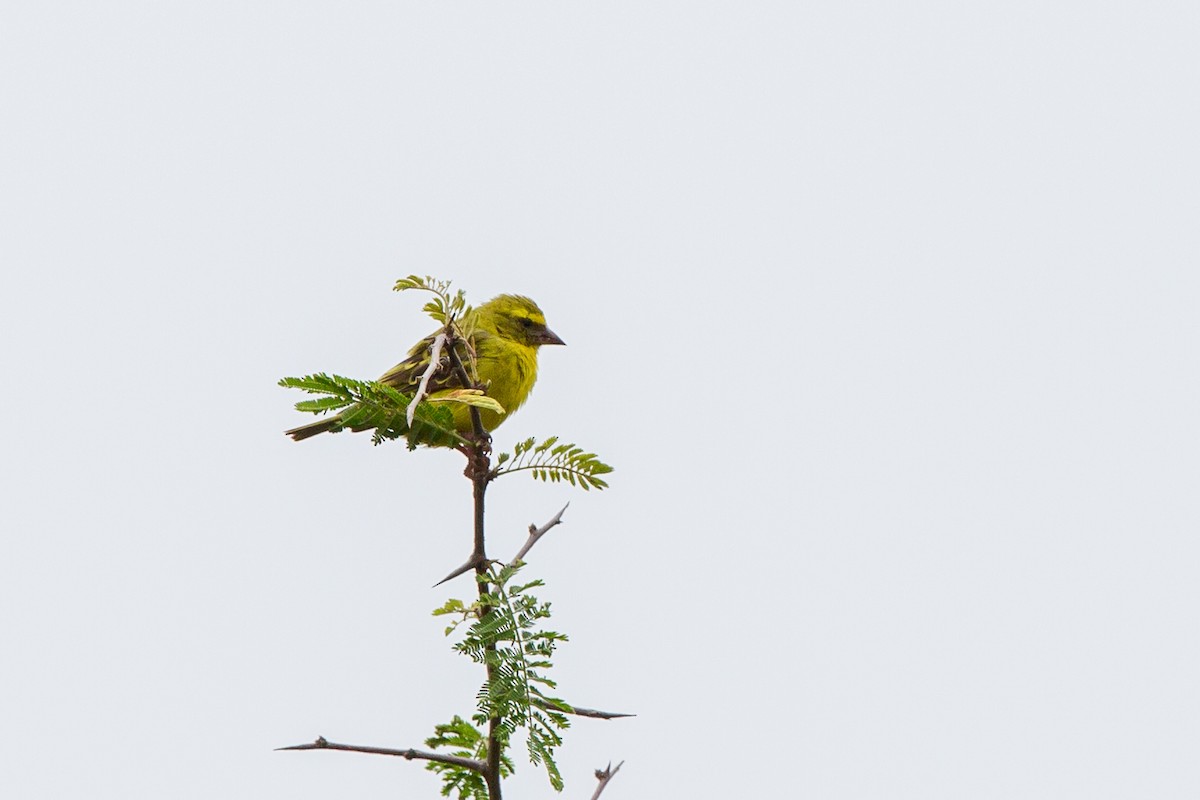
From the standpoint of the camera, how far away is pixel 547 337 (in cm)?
816

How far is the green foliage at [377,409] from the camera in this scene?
10.5 feet

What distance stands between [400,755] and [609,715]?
0.54 m

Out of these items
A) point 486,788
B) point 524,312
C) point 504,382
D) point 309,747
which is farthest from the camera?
point 524,312

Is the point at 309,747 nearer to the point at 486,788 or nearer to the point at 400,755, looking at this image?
the point at 400,755

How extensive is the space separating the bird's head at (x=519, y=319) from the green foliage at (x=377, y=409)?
4.35m

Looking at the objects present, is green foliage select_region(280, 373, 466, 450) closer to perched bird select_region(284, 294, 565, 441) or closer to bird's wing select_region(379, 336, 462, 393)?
bird's wing select_region(379, 336, 462, 393)

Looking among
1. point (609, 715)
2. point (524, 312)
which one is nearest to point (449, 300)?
point (609, 715)

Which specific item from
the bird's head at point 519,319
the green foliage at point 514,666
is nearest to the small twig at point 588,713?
the green foliage at point 514,666

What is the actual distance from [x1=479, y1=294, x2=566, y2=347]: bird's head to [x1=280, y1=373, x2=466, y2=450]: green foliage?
4352mm

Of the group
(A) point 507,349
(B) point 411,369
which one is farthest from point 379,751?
(A) point 507,349

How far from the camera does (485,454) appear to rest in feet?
11.7

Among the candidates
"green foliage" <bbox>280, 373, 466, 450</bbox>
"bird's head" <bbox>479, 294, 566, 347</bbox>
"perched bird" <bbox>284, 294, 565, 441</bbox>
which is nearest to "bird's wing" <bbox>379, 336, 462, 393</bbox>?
"perched bird" <bbox>284, 294, 565, 441</bbox>

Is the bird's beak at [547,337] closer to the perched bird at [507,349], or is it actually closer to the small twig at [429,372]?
the perched bird at [507,349]

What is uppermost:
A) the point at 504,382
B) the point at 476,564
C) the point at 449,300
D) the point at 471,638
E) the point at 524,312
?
the point at 524,312
